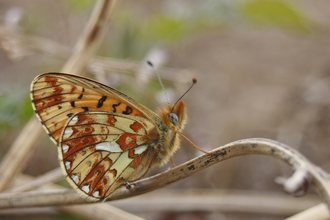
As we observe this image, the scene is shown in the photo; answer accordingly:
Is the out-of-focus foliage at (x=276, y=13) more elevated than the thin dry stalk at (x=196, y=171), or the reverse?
the out-of-focus foliage at (x=276, y=13)

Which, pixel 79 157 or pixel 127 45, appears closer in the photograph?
pixel 79 157

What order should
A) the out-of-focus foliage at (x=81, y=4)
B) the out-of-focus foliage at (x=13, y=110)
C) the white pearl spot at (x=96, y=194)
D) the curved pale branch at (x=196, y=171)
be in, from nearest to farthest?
the curved pale branch at (x=196, y=171), the white pearl spot at (x=96, y=194), the out-of-focus foliage at (x=13, y=110), the out-of-focus foliage at (x=81, y=4)

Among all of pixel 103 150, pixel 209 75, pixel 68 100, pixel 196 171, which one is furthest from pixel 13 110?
pixel 209 75

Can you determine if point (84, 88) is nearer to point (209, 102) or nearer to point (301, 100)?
point (301, 100)

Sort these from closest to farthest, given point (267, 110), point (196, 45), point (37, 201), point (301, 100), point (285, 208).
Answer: point (37, 201)
point (285, 208)
point (301, 100)
point (267, 110)
point (196, 45)

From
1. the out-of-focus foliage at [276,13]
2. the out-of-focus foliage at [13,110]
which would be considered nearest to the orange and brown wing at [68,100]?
the out-of-focus foliage at [13,110]

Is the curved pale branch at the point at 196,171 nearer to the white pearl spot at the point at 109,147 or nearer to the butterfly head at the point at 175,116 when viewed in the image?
the white pearl spot at the point at 109,147

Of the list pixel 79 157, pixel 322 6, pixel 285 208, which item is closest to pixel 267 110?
pixel 285 208
